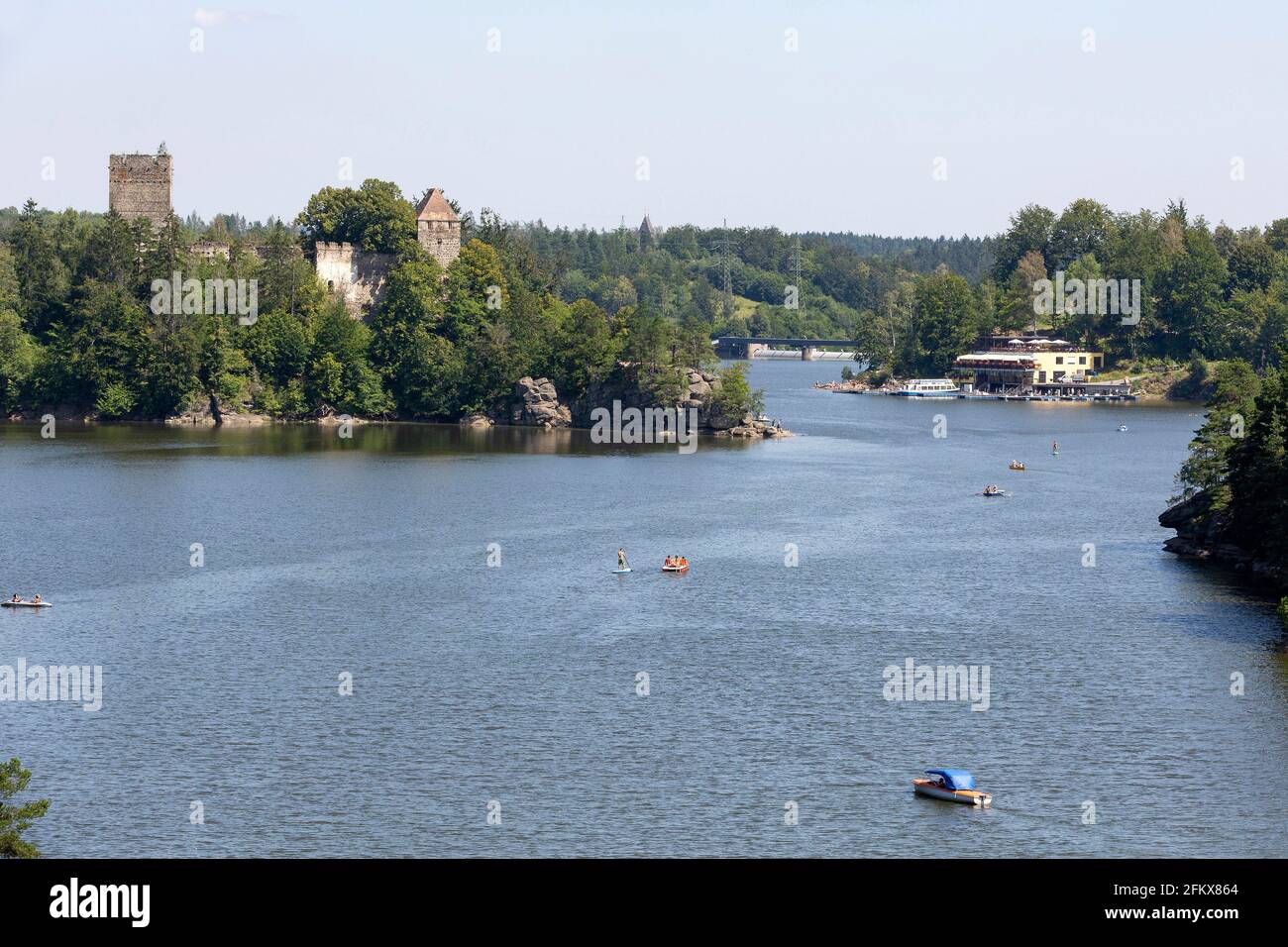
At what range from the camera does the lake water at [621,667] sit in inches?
1282

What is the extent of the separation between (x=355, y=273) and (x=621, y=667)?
316 feet

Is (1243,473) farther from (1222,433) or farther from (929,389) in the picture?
(929,389)

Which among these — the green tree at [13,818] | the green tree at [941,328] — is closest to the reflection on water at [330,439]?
the green tree at [941,328]

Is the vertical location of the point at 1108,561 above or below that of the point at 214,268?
below

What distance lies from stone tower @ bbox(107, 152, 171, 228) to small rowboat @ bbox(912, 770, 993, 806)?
375 ft

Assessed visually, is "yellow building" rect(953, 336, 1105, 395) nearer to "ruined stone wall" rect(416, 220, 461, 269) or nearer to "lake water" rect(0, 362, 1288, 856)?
"ruined stone wall" rect(416, 220, 461, 269)

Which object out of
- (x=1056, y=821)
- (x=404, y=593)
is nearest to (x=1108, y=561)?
(x=404, y=593)

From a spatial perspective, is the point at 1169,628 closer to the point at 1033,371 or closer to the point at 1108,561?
A: the point at 1108,561

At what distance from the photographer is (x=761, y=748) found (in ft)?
123

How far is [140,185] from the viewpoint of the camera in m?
134

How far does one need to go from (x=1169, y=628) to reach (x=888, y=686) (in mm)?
12549

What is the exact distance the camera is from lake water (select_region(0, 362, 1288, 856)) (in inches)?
1282

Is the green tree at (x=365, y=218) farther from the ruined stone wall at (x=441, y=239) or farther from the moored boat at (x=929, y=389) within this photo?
the moored boat at (x=929, y=389)

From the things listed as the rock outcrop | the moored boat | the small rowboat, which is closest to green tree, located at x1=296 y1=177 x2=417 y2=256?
the rock outcrop
